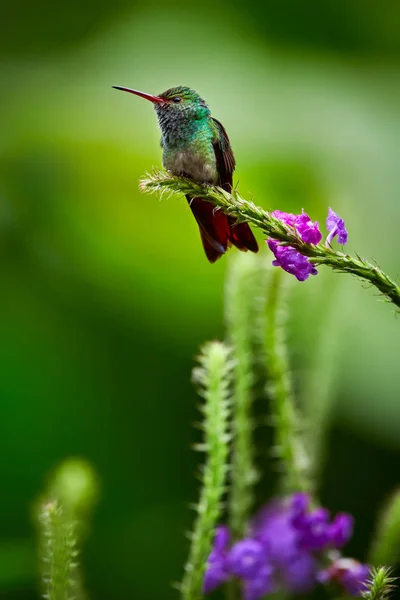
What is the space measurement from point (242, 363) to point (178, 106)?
615 millimetres

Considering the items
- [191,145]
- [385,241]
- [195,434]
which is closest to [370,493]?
[195,434]

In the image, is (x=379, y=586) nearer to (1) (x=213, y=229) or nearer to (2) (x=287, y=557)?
(2) (x=287, y=557)

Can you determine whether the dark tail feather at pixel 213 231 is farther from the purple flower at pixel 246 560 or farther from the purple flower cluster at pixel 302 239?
the purple flower at pixel 246 560

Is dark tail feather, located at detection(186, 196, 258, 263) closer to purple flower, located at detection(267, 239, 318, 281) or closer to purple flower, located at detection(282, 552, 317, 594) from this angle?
purple flower, located at detection(267, 239, 318, 281)

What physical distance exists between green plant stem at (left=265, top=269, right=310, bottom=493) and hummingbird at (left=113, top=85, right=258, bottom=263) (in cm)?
14

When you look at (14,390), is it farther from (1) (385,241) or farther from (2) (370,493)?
(1) (385,241)

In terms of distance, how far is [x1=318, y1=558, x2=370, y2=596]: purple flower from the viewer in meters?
1.33

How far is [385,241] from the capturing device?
3.33m

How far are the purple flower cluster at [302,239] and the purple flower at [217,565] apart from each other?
0.57 meters

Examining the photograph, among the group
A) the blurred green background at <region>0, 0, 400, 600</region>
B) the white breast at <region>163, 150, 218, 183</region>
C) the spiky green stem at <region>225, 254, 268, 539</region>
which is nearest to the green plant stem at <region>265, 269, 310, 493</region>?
the spiky green stem at <region>225, 254, 268, 539</region>

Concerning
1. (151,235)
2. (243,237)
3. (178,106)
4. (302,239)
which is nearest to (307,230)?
(302,239)

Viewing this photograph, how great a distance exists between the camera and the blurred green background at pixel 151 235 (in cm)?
280

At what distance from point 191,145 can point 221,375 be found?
0.63 metres

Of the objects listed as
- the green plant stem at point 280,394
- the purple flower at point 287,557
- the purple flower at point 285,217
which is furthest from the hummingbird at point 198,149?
the purple flower at point 287,557
